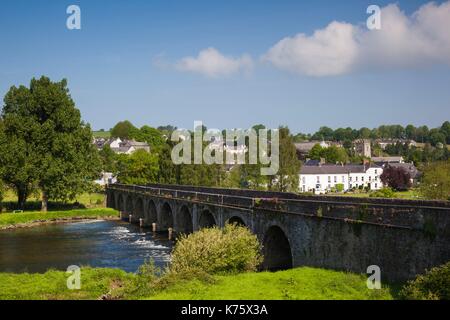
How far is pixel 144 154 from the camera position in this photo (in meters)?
102

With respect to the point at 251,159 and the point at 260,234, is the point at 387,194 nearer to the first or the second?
the point at 251,159

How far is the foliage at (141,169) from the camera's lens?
3905 inches

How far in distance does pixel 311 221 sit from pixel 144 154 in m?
75.4

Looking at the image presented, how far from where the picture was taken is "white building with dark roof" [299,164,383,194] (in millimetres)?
117312

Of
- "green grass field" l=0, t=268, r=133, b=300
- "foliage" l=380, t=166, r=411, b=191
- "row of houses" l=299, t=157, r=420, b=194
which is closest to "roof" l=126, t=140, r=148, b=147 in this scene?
"row of houses" l=299, t=157, r=420, b=194

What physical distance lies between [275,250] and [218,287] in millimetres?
12571

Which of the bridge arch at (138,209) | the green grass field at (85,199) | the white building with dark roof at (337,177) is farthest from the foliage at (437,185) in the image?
the green grass field at (85,199)

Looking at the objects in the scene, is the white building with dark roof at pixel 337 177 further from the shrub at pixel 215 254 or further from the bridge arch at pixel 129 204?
the shrub at pixel 215 254

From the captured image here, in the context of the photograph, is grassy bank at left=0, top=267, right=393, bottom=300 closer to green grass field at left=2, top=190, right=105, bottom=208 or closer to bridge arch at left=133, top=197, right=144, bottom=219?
bridge arch at left=133, top=197, right=144, bottom=219

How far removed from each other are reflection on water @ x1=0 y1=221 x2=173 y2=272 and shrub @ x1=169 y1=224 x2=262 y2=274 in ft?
40.0

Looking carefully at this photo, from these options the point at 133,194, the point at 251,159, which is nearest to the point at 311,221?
the point at 133,194

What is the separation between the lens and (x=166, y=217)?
65375mm

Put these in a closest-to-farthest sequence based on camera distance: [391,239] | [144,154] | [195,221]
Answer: [391,239] → [195,221] → [144,154]

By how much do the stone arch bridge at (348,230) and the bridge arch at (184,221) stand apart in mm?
11420
